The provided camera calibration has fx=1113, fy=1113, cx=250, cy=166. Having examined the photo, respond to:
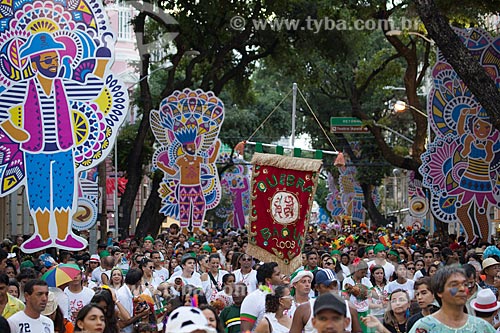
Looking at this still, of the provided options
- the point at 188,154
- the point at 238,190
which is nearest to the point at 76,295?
the point at 188,154

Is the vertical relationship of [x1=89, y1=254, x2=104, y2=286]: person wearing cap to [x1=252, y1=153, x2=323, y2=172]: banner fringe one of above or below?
below

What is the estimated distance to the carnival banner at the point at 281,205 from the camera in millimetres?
15508

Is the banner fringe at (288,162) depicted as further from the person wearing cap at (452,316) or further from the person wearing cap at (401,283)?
the person wearing cap at (452,316)

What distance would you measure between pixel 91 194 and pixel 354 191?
90.1ft

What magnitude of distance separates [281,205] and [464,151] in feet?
31.1

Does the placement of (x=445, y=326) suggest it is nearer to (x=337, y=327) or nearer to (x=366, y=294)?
(x=337, y=327)

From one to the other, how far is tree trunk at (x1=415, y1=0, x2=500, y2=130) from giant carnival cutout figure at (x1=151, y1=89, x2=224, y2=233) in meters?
11.2

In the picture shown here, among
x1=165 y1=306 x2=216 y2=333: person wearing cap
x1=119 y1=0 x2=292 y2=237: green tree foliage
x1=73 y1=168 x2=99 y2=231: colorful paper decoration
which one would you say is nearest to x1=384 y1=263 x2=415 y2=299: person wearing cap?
x1=165 y1=306 x2=216 y2=333: person wearing cap

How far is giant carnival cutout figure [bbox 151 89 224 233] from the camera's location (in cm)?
2900

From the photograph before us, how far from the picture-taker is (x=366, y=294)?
41.7 feet

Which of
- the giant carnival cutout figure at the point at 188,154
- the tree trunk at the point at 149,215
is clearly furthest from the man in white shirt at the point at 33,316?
the tree trunk at the point at 149,215

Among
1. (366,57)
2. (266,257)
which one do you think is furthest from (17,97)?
(366,57)

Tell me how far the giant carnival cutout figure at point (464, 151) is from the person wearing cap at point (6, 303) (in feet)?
48.3

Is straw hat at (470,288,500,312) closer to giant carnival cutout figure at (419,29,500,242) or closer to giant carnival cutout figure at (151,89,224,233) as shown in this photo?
giant carnival cutout figure at (419,29,500,242)
